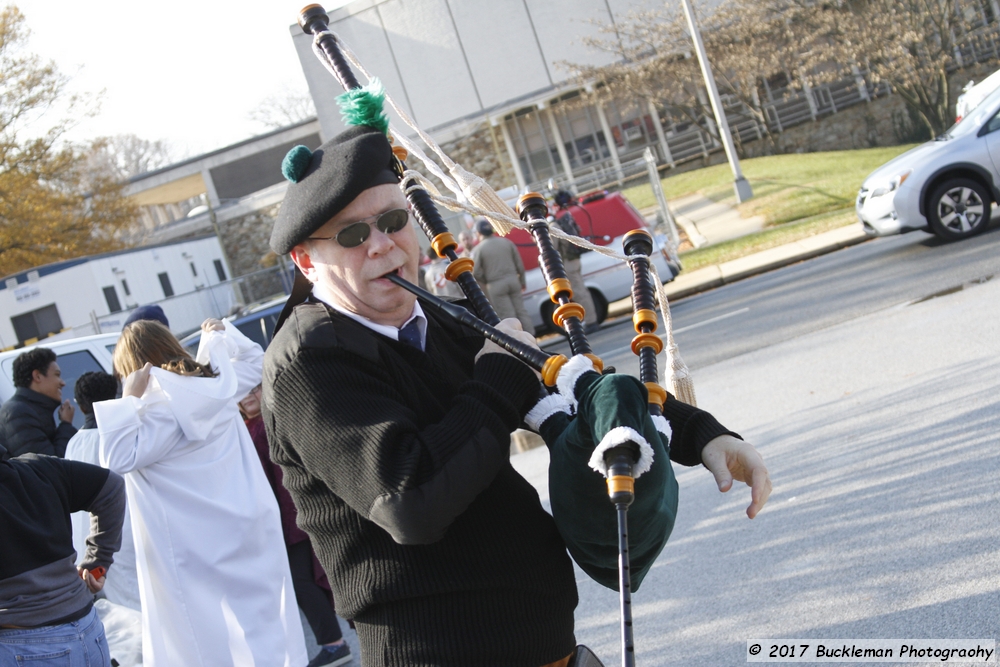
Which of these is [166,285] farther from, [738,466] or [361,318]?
[738,466]

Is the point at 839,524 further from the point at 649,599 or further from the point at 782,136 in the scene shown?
the point at 782,136

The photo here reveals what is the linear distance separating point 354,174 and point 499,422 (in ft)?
1.97

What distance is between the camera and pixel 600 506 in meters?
1.72

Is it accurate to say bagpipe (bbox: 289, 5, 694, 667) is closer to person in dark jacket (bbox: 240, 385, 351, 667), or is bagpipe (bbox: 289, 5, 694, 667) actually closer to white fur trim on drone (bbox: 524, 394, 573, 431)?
white fur trim on drone (bbox: 524, 394, 573, 431)

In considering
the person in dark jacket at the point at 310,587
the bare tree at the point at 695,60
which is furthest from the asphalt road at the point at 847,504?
the bare tree at the point at 695,60

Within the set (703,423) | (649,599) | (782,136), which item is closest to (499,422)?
(703,423)

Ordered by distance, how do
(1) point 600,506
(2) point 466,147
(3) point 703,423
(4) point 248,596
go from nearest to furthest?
(1) point 600,506 < (3) point 703,423 < (4) point 248,596 < (2) point 466,147

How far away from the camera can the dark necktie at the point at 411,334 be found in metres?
2.04

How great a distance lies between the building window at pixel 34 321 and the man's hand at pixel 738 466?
23733 mm

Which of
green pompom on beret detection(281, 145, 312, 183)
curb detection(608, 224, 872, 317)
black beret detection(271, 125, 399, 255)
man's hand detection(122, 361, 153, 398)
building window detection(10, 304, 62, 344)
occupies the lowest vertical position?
curb detection(608, 224, 872, 317)

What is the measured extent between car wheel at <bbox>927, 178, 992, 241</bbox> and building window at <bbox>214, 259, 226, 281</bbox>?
27.4 meters

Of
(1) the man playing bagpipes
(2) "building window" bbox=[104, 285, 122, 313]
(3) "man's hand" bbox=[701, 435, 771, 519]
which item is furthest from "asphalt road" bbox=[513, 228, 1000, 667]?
(2) "building window" bbox=[104, 285, 122, 313]

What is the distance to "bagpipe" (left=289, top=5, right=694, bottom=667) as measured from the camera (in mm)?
1556

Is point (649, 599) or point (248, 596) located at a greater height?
point (248, 596)
